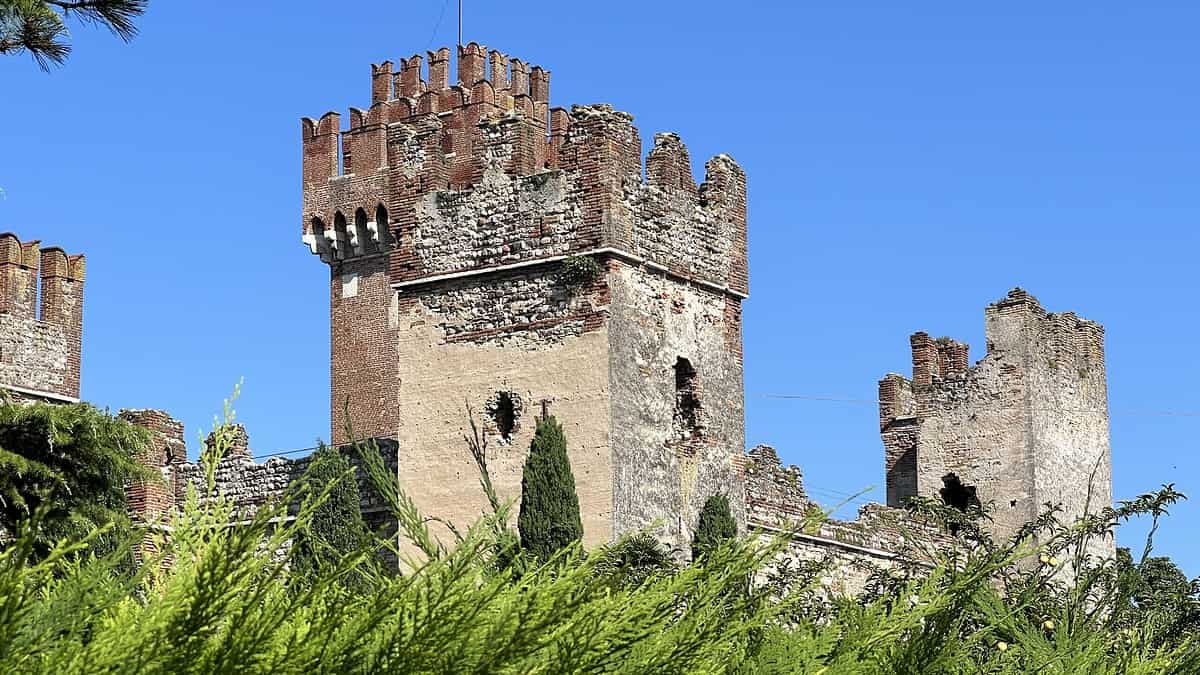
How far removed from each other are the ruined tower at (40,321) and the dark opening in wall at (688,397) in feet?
31.8

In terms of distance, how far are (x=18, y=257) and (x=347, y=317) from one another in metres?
10.6

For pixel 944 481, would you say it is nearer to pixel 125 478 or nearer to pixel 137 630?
pixel 125 478

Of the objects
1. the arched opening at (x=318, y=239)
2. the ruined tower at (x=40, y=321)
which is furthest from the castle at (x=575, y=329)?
the arched opening at (x=318, y=239)

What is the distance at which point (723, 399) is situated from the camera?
830 inches

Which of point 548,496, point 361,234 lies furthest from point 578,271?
point 361,234

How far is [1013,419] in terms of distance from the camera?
2950cm

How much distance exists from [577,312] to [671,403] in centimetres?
148

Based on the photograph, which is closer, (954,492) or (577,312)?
(577,312)

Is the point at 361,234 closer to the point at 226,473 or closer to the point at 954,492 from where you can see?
the point at 954,492

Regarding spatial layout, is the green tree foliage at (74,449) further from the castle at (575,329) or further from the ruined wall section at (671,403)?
the ruined wall section at (671,403)

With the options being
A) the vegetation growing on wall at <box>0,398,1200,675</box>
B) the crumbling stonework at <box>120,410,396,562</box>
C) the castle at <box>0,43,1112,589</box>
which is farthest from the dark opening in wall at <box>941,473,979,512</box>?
the vegetation growing on wall at <box>0,398,1200,675</box>

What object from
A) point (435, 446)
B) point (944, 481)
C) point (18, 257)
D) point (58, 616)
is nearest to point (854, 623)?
point (58, 616)

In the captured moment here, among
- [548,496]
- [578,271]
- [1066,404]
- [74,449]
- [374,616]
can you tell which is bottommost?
[374,616]

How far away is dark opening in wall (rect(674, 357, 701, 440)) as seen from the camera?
20625 mm
